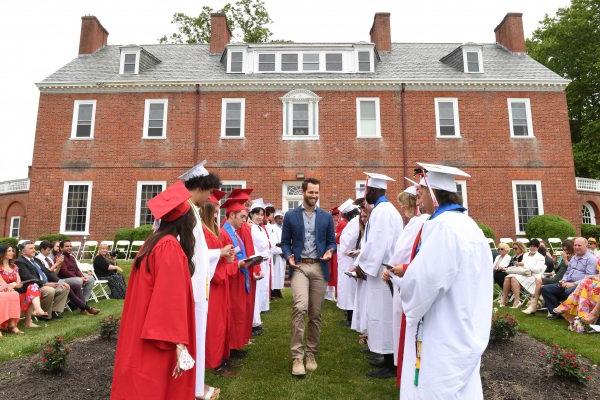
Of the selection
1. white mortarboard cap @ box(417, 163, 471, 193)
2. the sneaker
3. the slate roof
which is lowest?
the sneaker

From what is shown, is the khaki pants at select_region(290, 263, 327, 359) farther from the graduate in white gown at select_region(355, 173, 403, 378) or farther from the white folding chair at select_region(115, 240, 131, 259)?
the white folding chair at select_region(115, 240, 131, 259)

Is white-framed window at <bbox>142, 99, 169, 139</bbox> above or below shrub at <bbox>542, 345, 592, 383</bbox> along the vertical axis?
above

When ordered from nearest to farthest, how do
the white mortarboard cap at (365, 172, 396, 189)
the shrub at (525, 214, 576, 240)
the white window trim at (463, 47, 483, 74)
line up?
the white mortarboard cap at (365, 172, 396, 189), the shrub at (525, 214, 576, 240), the white window trim at (463, 47, 483, 74)

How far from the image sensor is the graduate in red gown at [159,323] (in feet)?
9.41

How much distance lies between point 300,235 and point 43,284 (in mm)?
6511

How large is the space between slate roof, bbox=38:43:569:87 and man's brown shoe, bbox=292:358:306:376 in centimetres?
1840

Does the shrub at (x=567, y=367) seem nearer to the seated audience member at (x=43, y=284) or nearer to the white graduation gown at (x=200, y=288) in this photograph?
the white graduation gown at (x=200, y=288)

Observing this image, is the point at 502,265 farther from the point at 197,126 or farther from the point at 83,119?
the point at 83,119

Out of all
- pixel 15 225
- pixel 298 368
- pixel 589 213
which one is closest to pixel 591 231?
pixel 589 213

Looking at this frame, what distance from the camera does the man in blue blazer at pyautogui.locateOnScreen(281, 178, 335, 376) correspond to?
5.58 meters

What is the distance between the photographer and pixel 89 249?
21.1m

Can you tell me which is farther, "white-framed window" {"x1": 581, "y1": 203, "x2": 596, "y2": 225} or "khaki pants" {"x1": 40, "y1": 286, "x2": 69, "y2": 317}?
"white-framed window" {"x1": 581, "y1": 203, "x2": 596, "y2": 225}

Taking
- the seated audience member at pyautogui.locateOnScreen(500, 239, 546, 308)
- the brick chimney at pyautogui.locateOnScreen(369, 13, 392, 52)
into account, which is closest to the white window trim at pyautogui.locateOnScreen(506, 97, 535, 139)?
the brick chimney at pyautogui.locateOnScreen(369, 13, 392, 52)

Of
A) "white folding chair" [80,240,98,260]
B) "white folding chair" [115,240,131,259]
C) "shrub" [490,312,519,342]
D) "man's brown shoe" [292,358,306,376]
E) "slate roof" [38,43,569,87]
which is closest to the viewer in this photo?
"man's brown shoe" [292,358,306,376]
